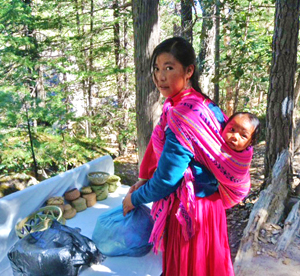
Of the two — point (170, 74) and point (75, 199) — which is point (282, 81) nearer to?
point (170, 74)

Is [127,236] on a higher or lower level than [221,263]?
lower

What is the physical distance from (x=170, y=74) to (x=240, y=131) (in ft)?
1.36

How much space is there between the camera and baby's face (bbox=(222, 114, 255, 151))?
3.93 feet

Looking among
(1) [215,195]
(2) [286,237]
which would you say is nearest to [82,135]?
(2) [286,237]

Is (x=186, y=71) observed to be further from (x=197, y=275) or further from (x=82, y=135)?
(x=82, y=135)


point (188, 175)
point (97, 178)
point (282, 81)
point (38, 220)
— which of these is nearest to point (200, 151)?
point (188, 175)

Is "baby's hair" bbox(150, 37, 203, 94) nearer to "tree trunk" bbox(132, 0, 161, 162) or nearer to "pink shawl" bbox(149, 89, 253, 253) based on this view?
"pink shawl" bbox(149, 89, 253, 253)

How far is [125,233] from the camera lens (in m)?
1.78

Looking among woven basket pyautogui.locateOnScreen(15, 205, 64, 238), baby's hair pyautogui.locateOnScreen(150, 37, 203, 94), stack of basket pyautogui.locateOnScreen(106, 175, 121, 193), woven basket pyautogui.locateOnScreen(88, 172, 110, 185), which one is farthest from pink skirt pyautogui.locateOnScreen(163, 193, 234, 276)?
stack of basket pyautogui.locateOnScreen(106, 175, 121, 193)

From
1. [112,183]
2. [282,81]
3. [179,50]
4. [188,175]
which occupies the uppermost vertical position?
[179,50]

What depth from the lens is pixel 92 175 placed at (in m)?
3.41

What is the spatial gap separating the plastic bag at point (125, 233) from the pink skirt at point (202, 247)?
0.42 m

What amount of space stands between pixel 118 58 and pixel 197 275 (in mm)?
7603

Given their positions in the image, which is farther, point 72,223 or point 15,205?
point 72,223
